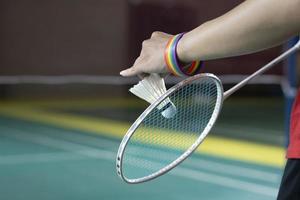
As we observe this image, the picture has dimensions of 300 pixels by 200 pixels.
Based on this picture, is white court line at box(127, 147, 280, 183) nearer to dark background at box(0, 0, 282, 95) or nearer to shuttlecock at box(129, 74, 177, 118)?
shuttlecock at box(129, 74, 177, 118)

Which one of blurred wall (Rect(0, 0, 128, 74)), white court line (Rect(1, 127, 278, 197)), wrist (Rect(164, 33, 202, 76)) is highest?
blurred wall (Rect(0, 0, 128, 74))

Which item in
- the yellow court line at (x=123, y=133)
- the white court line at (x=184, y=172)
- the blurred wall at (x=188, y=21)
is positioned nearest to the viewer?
the white court line at (x=184, y=172)

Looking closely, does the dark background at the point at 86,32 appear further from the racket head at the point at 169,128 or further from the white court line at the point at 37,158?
the racket head at the point at 169,128

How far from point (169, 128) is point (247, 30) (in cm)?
56

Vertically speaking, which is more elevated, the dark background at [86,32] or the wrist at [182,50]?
the dark background at [86,32]

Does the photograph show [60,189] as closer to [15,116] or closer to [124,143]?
[124,143]

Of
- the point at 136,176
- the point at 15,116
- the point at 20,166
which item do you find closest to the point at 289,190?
the point at 136,176

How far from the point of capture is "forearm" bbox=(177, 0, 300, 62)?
3.17 feet

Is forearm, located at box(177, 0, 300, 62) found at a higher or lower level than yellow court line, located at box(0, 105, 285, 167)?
lower

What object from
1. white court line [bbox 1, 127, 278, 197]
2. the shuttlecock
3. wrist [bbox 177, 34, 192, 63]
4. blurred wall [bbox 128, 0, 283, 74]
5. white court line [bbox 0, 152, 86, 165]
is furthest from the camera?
blurred wall [bbox 128, 0, 283, 74]

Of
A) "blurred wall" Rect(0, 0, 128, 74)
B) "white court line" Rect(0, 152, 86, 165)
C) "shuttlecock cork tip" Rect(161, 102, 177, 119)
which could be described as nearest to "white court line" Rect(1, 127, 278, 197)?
"white court line" Rect(0, 152, 86, 165)

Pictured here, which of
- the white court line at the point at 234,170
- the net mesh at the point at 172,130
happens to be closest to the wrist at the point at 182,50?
the net mesh at the point at 172,130

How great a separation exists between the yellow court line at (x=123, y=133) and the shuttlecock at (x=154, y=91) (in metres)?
3.68

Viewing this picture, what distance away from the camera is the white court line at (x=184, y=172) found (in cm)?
399
